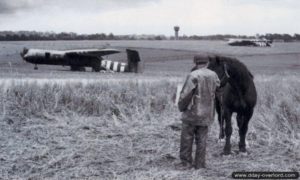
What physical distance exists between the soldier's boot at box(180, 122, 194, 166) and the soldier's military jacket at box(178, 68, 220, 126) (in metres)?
0.13

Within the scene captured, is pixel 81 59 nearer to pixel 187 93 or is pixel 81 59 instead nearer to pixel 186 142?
pixel 186 142

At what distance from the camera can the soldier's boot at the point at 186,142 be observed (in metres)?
6.81

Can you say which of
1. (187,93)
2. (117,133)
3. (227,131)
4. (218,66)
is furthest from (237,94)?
(117,133)

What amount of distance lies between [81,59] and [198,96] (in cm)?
2442

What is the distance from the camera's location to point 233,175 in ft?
20.2

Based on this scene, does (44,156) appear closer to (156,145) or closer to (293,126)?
(156,145)

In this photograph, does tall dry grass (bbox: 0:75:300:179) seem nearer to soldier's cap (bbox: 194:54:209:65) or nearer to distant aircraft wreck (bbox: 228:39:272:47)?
soldier's cap (bbox: 194:54:209:65)

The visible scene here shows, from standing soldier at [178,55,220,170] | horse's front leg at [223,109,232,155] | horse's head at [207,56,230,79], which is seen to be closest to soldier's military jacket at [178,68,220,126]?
standing soldier at [178,55,220,170]

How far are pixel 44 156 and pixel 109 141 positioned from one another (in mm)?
1393

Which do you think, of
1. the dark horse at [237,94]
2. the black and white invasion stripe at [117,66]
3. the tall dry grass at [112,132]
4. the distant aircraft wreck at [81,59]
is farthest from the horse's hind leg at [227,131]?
the black and white invasion stripe at [117,66]

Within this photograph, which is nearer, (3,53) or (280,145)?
(280,145)

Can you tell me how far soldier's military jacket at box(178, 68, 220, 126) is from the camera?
6613mm

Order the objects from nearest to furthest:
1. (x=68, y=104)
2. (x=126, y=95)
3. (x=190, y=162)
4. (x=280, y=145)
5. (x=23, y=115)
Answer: (x=190, y=162)
(x=280, y=145)
(x=23, y=115)
(x=68, y=104)
(x=126, y=95)

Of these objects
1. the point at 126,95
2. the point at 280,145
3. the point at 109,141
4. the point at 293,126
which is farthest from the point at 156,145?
the point at 126,95
